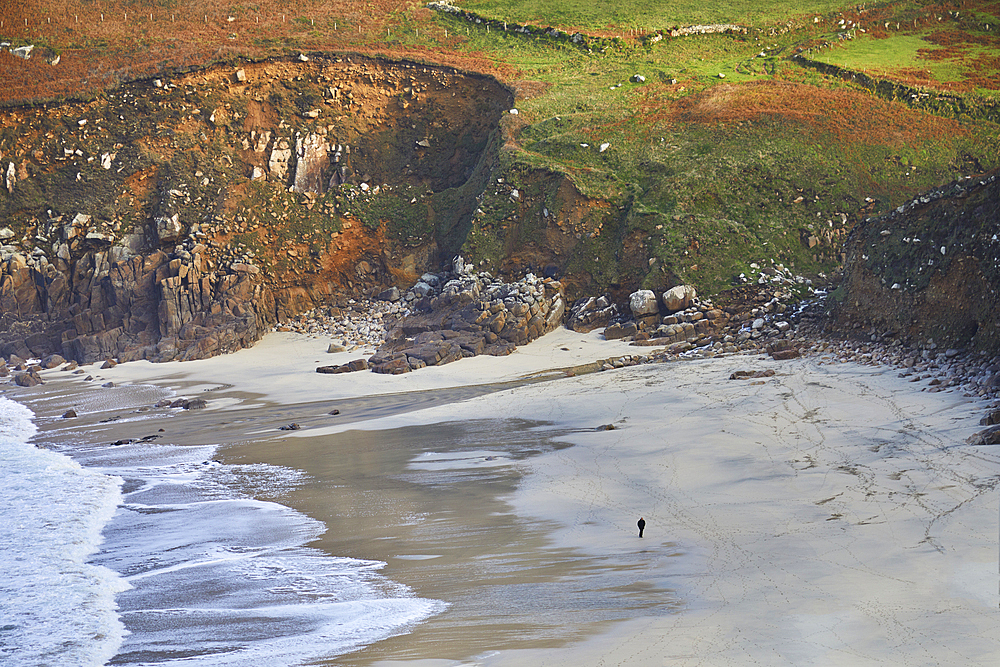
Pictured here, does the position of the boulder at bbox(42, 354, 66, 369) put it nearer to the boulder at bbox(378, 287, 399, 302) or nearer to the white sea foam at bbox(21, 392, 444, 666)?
the boulder at bbox(378, 287, 399, 302)

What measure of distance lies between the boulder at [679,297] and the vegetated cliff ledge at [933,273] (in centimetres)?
382

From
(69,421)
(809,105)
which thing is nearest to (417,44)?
(809,105)

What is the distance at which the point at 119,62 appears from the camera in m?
28.6

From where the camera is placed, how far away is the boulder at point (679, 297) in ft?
64.9

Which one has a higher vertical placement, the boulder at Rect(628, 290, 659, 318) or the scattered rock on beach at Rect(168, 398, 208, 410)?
the boulder at Rect(628, 290, 659, 318)

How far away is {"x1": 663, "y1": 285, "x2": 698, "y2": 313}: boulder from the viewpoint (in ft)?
64.9

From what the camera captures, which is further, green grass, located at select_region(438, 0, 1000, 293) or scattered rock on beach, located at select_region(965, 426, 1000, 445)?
green grass, located at select_region(438, 0, 1000, 293)

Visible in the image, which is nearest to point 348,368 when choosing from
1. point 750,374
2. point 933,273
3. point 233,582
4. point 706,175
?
point 750,374

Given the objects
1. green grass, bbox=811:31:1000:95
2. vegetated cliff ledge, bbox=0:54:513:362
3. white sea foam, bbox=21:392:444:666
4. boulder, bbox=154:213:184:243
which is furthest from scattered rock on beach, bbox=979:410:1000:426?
boulder, bbox=154:213:184:243

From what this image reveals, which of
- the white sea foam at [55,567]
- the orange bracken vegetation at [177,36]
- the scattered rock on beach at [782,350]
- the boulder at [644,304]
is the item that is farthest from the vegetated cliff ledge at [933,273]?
the orange bracken vegetation at [177,36]

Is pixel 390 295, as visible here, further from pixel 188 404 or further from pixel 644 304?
pixel 644 304

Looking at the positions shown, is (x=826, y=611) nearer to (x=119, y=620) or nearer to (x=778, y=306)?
(x=119, y=620)

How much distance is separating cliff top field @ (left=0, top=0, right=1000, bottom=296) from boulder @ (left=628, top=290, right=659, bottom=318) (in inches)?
19.5

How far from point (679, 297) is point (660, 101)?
1001 centimetres
